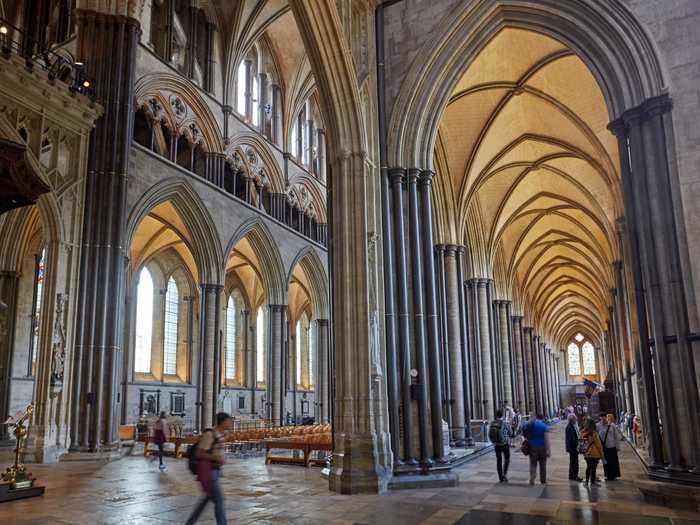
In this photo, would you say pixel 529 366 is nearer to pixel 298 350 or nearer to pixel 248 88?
pixel 298 350

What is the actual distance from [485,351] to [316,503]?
621 inches

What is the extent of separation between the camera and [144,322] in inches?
1049

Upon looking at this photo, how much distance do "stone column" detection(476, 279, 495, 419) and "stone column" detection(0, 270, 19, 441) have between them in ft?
53.3

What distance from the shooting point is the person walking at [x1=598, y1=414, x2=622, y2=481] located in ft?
35.0

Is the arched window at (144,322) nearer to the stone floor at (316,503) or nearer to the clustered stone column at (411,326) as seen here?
the stone floor at (316,503)

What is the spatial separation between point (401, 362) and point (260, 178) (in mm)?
16330

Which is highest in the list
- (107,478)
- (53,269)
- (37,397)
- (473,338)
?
(53,269)

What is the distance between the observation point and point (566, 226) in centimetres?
3050

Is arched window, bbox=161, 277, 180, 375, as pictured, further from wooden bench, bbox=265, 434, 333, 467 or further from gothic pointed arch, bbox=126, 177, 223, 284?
wooden bench, bbox=265, 434, 333, 467

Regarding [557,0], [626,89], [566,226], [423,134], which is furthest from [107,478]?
[566,226]

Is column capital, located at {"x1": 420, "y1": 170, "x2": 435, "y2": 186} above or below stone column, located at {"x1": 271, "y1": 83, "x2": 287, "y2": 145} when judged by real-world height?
below

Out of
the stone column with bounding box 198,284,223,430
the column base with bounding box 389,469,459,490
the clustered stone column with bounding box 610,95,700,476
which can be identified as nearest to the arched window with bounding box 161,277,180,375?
the stone column with bounding box 198,284,223,430

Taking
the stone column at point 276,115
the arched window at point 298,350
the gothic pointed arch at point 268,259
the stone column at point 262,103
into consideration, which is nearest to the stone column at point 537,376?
the arched window at point 298,350

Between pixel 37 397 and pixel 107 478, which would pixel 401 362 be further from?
pixel 37 397
